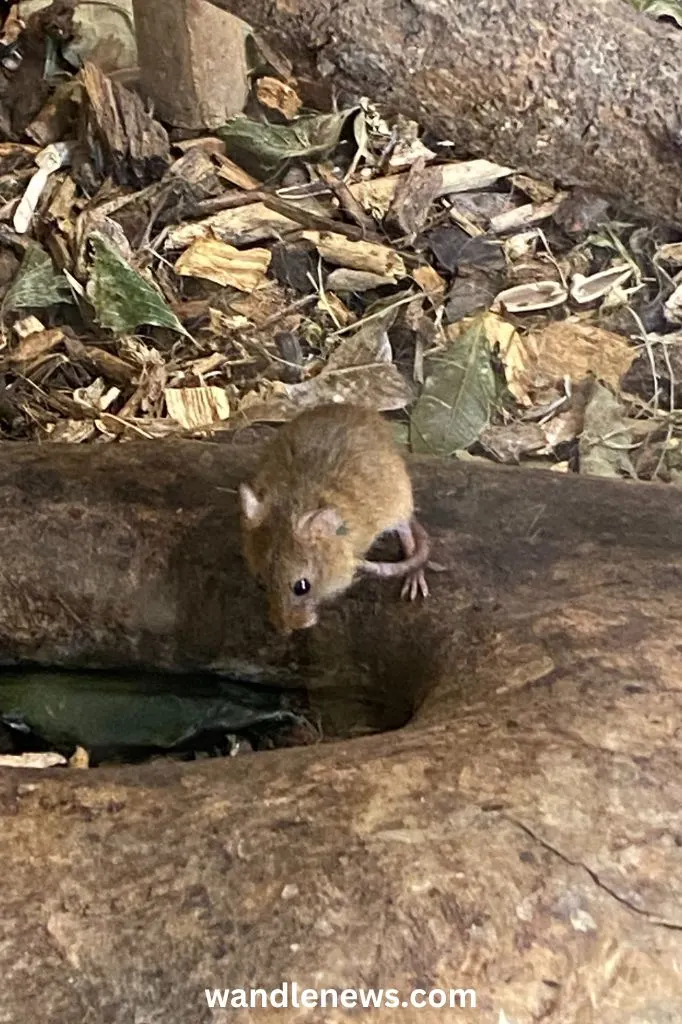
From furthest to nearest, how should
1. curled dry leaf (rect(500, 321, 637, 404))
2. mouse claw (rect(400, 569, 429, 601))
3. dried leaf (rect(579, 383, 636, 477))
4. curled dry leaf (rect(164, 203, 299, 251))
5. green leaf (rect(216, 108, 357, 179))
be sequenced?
green leaf (rect(216, 108, 357, 179))
curled dry leaf (rect(164, 203, 299, 251))
curled dry leaf (rect(500, 321, 637, 404))
dried leaf (rect(579, 383, 636, 477))
mouse claw (rect(400, 569, 429, 601))

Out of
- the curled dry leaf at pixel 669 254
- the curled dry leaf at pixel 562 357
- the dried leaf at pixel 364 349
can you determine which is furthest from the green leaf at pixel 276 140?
the curled dry leaf at pixel 669 254

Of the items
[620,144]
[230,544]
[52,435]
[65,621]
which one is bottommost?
[52,435]

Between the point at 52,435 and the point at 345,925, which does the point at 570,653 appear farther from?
the point at 52,435

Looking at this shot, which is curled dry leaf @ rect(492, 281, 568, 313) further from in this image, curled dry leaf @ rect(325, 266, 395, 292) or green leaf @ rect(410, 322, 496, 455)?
curled dry leaf @ rect(325, 266, 395, 292)

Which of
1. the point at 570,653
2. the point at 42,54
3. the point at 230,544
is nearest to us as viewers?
the point at 570,653

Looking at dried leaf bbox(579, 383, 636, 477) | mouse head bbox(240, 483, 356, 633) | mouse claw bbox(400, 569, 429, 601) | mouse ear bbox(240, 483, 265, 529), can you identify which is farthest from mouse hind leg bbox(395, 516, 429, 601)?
dried leaf bbox(579, 383, 636, 477)

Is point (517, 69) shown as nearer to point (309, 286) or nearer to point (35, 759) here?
point (35, 759)

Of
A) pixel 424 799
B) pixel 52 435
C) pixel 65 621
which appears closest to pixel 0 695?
pixel 65 621
